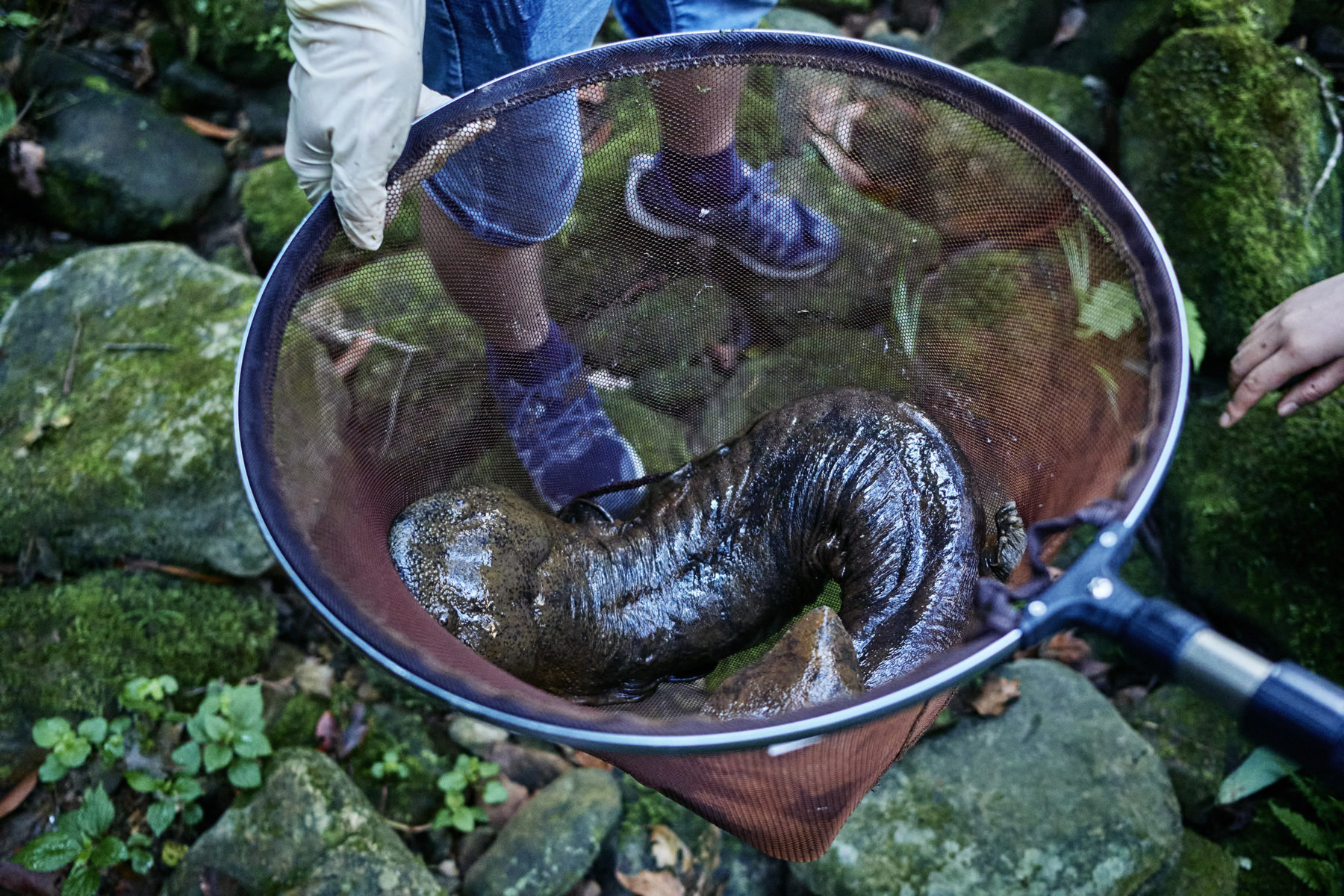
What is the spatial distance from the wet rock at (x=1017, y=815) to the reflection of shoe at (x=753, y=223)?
5.78 feet

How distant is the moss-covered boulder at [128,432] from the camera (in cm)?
340

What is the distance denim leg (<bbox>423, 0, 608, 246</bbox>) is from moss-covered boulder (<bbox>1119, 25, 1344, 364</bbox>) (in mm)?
2670

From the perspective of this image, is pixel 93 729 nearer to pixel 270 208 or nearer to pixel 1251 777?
pixel 270 208

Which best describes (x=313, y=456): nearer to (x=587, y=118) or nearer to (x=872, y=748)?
(x=587, y=118)

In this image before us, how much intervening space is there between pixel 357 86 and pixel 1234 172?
3501 mm

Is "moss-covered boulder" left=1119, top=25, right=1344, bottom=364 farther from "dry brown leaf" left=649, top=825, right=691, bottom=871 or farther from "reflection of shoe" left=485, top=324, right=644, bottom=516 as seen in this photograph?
"dry brown leaf" left=649, top=825, right=691, bottom=871

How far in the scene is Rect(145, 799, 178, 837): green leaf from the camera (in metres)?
2.94

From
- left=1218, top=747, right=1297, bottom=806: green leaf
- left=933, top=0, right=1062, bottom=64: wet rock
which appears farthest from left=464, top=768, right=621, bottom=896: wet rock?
left=933, top=0, right=1062, bottom=64: wet rock

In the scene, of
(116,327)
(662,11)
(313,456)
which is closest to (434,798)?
(313,456)

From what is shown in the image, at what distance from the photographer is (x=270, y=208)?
174 inches

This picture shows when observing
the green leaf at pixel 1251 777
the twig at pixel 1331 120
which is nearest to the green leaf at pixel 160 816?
the green leaf at pixel 1251 777

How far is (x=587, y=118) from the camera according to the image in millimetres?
2449

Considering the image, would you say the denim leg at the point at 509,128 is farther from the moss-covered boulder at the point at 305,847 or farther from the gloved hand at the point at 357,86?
the moss-covered boulder at the point at 305,847

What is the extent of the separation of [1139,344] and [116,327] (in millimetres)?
3753
